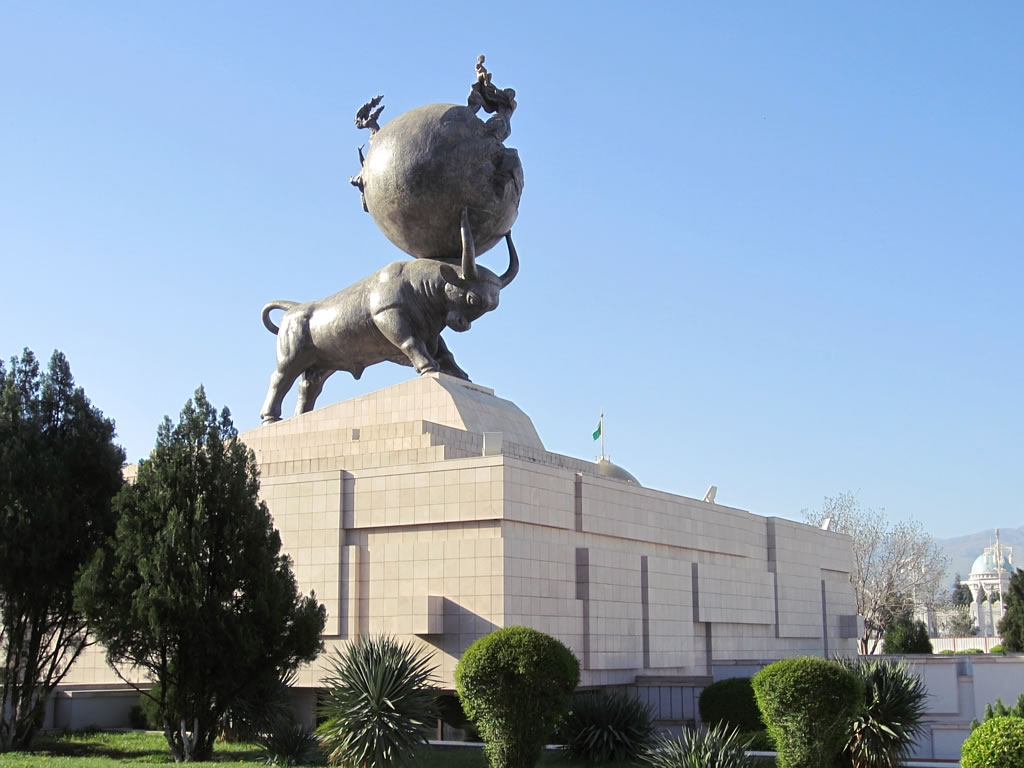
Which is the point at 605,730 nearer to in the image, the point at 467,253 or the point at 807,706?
the point at 807,706

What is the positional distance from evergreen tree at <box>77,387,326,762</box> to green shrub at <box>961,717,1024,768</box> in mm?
10024

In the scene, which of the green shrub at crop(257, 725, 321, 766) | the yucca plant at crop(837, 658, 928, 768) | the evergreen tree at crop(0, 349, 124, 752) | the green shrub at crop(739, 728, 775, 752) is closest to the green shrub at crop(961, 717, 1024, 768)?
the yucca plant at crop(837, 658, 928, 768)

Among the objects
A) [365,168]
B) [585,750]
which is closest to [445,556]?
[585,750]

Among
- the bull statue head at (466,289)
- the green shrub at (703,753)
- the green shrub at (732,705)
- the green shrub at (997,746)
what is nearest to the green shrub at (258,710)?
the green shrub at (703,753)

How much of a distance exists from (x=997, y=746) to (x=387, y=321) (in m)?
17.6

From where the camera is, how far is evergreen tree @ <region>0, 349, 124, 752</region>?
19797 mm

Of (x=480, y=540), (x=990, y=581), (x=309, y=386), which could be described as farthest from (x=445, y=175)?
(x=990, y=581)

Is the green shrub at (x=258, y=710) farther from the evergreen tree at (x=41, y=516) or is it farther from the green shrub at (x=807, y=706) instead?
the green shrub at (x=807, y=706)

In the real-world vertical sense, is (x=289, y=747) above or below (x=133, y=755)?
above

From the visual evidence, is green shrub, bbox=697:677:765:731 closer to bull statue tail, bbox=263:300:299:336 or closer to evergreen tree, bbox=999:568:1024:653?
bull statue tail, bbox=263:300:299:336

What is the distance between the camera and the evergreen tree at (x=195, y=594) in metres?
17.9

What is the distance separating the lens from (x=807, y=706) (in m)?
15.6

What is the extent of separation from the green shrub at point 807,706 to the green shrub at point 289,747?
281 inches

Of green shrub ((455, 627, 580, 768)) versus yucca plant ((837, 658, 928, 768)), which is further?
yucca plant ((837, 658, 928, 768))
